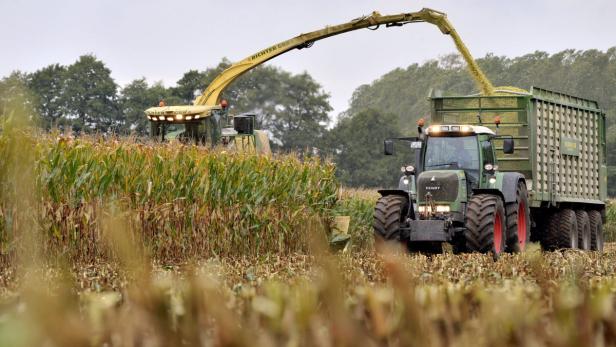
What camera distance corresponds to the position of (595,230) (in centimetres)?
2205

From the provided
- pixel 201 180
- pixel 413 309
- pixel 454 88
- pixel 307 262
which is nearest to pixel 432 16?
pixel 201 180

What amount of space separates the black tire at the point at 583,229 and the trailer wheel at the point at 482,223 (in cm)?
587

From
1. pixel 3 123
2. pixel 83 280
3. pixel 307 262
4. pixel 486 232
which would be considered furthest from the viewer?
pixel 486 232

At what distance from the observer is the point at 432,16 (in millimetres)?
24906

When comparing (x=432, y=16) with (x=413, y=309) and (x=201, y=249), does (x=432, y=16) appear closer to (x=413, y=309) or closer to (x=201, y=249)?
(x=201, y=249)

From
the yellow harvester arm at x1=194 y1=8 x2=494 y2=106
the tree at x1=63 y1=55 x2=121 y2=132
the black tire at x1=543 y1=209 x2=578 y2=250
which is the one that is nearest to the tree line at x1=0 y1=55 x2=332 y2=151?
the tree at x1=63 y1=55 x2=121 y2=132

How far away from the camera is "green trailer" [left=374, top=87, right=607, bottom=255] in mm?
15484

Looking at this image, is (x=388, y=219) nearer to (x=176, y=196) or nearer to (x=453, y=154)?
(x=453, y=154)

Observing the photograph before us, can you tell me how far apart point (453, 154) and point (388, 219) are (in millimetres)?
1723

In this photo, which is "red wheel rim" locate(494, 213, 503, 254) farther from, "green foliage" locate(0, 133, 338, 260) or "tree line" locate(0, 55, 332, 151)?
"tree line" locate(0, 55, 332, 151)

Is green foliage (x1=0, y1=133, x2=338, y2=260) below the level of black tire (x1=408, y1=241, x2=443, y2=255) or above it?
above

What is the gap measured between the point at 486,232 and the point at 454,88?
9710 cm

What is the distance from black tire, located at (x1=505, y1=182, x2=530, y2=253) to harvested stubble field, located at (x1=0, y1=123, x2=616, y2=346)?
2.13 feet

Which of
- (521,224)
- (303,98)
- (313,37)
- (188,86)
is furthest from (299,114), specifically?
(521,224)
